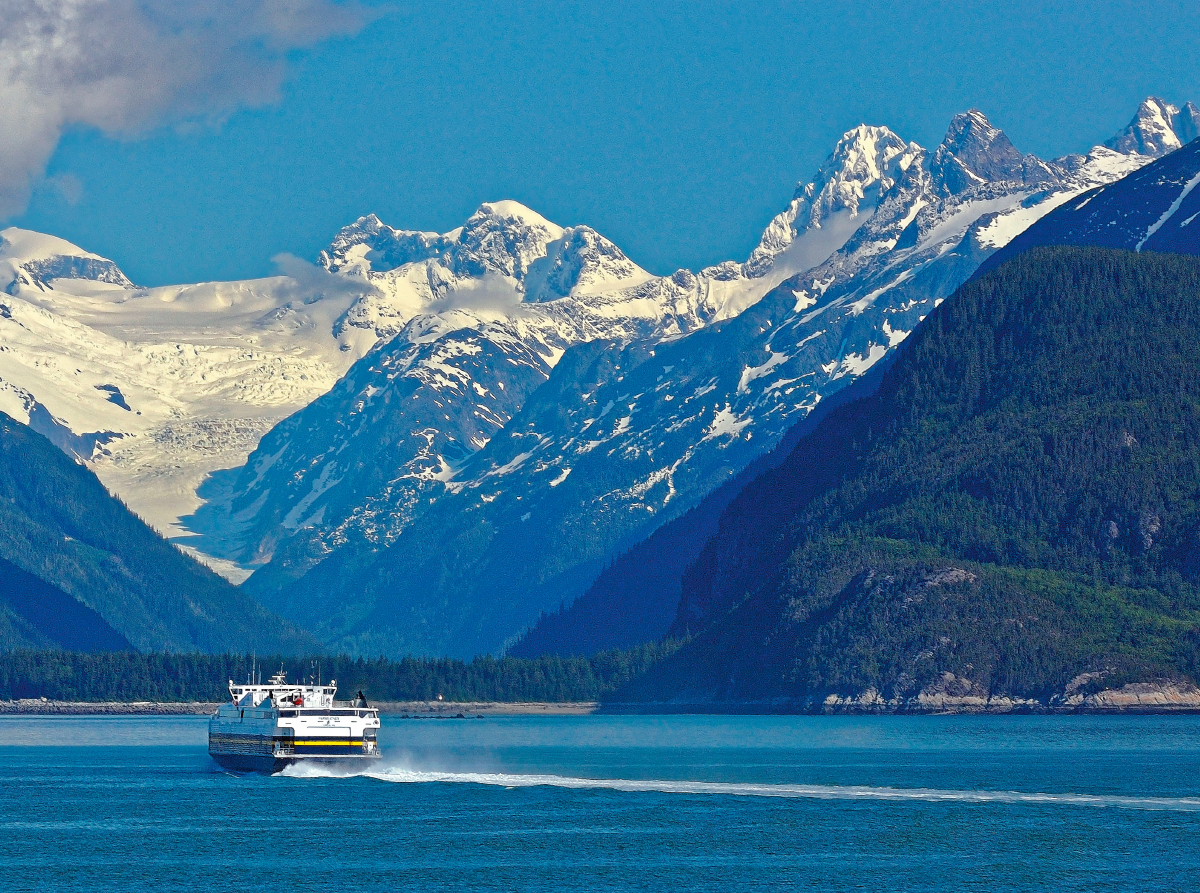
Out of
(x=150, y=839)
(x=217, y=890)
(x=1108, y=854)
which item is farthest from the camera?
(x=150, y=839)

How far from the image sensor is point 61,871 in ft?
590

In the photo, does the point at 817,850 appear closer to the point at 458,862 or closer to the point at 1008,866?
the point at 1008,866

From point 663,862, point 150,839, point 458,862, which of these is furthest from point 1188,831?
point 150,839

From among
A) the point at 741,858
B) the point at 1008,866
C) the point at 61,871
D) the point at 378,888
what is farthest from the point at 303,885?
the point at 1008,866

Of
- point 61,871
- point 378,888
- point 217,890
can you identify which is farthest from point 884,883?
point 61,871

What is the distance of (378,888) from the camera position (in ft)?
562

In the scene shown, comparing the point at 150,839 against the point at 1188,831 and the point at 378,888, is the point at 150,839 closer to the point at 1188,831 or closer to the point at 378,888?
the point at 378,888

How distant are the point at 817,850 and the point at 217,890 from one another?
5078cm

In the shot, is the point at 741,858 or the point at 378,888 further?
the point at 741,858

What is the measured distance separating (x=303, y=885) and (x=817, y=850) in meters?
44.2

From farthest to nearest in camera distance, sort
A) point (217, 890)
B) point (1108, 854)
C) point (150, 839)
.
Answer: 1. point (150, 839)
2. point (1108, 854)
3. point (217, 890)

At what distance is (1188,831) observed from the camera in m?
196

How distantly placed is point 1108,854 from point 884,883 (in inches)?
918

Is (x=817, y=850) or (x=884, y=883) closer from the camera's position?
(x=884, y=883)
